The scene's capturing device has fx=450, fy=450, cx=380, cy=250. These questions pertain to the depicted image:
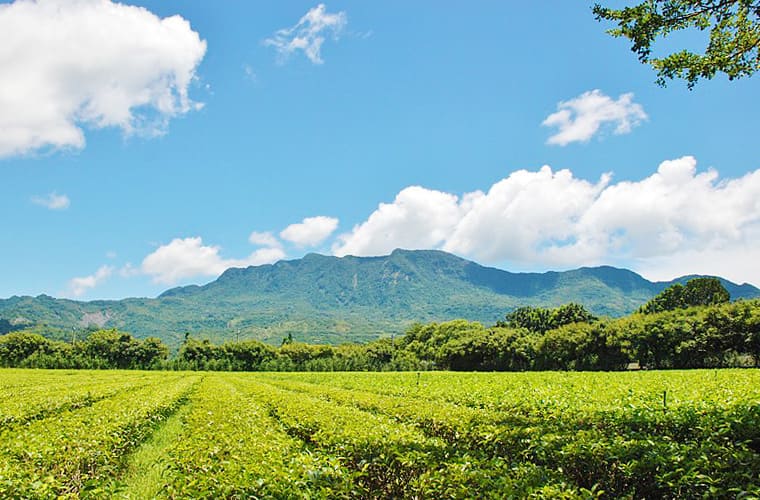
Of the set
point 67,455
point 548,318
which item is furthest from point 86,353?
point 548,318

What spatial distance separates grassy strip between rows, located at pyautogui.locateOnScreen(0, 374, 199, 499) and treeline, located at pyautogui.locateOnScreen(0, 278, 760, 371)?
64.9 m

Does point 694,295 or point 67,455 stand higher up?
point 694,295

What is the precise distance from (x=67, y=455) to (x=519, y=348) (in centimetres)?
7238

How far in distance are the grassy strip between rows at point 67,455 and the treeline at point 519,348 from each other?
6489 cm

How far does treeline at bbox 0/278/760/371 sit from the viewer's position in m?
57.6

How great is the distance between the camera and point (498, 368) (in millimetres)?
74938

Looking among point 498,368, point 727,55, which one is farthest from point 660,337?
point 727,55

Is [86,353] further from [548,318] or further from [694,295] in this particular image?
[694,295]

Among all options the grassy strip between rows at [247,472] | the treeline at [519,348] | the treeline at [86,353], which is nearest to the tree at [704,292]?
the treeline at [519,348]

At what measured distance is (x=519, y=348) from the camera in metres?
73.6

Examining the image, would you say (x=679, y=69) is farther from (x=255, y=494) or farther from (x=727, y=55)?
(x=255, y=494)

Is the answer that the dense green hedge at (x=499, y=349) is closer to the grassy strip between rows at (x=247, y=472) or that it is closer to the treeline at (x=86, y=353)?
the treeline at (x=86, y=353)

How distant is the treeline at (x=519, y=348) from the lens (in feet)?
189

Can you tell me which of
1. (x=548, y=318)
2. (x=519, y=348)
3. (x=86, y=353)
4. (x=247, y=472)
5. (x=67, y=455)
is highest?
(x=247, y=472)
